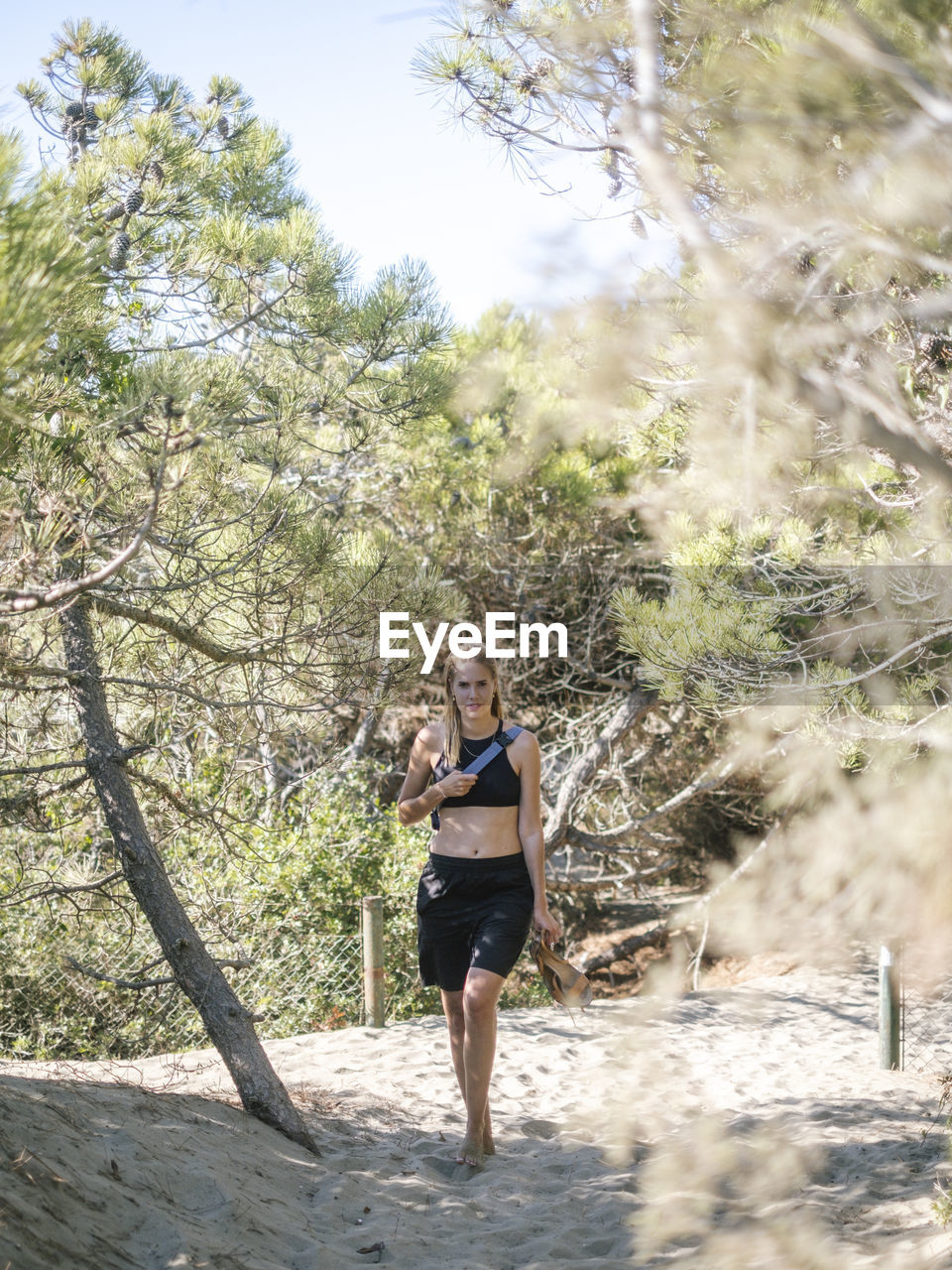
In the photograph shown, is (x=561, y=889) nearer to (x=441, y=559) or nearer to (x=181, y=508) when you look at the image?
(x=441, y=559)

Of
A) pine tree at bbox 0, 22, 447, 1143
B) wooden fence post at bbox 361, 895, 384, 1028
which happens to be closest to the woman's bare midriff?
pine tree at bbox 0, 22, 447, 1143

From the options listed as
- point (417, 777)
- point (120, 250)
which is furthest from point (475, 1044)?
point (120, 250)

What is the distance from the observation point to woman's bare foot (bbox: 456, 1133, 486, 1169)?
10.7 feet

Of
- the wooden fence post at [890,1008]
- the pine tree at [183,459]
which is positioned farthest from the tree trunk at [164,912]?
the wooden fence post at [890,1008]

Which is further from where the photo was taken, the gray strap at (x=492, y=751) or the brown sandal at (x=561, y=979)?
the gray strap at (x=492, y=751)

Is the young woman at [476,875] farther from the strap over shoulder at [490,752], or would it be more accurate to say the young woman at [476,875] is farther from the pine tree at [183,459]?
Result: the pine tree at [183,459]

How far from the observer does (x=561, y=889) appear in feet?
27.3

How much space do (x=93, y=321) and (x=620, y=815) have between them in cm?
624

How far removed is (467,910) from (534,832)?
1.02 ft

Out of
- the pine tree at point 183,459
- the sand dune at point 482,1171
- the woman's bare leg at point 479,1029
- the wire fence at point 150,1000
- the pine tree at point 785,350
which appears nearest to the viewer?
the pine tree at point 785,350

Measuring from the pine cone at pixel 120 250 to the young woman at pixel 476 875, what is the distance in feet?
6.35

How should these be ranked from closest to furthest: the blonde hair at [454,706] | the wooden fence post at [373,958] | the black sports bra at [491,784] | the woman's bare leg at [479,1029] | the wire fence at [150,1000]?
the woman's bare leg at [479,1029], the black sports bra at [491,784], the blonde hair at [454,706], the wooden fence post at [373,958], the wire fence at [150,1000]

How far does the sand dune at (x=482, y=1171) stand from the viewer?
8.20ft

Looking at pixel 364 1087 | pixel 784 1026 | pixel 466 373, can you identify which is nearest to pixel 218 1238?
pixel 364 1087
